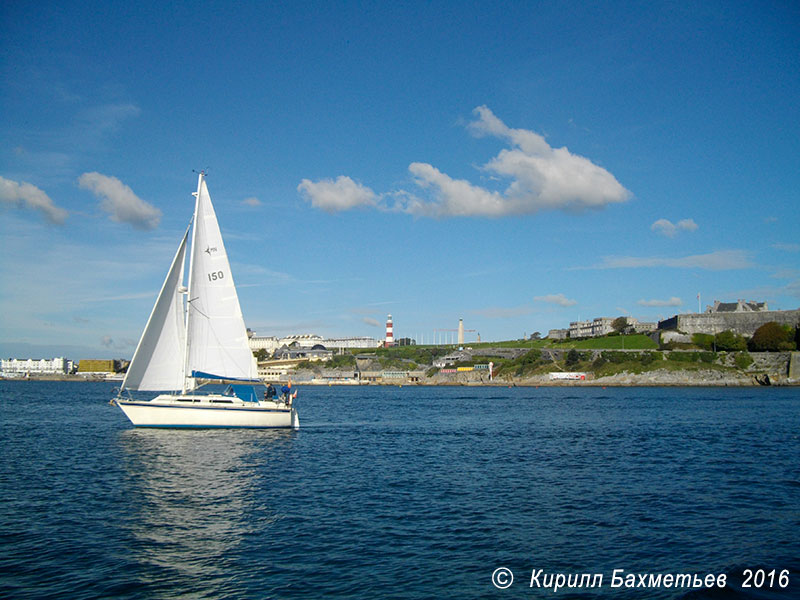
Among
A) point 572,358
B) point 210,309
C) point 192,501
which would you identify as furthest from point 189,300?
point 572,358

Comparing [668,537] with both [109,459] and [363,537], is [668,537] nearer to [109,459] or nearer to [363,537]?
[363,537]

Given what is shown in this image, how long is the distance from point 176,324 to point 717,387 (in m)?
137

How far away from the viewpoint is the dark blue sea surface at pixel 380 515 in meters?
14.3

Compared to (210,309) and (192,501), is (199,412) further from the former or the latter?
(192,501)

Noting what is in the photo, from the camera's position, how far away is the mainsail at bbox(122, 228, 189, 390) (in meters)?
41.1

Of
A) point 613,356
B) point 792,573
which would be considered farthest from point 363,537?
point 613,356

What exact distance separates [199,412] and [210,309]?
688 centimetres

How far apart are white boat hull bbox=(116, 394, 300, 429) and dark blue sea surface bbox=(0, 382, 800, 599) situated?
1.31 meters

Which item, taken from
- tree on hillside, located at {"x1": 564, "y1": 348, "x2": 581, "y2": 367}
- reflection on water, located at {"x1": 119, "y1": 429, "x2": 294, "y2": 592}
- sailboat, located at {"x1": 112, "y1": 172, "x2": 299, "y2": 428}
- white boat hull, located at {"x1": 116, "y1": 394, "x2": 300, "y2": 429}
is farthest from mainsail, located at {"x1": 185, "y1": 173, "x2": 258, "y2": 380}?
tree on hillside, located at {"x1": 564, "y1": 348, "x2": 581, "y2": 367}

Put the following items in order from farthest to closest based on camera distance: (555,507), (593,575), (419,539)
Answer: (555,507)
(419,539)
(593,575)

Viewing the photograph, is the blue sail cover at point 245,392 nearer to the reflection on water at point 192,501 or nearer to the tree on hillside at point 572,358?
the reflection on water at point 192,501

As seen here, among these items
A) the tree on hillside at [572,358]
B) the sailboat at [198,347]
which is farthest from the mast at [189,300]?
the tree on hillside at [572,358]

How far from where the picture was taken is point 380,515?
2027cm

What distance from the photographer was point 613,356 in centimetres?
17225
